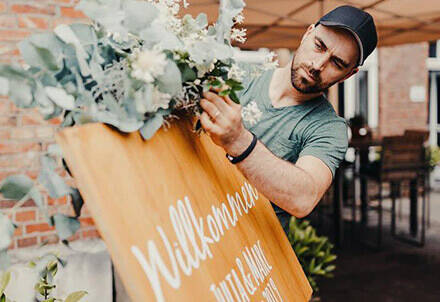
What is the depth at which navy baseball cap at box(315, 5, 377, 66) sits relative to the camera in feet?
4.12

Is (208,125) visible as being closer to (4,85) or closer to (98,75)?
(98,75)

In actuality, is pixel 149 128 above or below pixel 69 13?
below

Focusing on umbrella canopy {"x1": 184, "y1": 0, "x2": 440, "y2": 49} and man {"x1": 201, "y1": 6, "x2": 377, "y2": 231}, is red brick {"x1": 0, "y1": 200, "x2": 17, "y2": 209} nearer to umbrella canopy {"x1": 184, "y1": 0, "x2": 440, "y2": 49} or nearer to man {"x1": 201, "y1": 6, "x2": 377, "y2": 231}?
man {"x1": 201, "y1": 6, "x2": 377, "y2": 231}

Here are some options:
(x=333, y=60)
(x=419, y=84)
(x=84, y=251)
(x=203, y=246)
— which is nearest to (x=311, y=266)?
(x=84, y=251)

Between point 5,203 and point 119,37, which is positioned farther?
point 5,203

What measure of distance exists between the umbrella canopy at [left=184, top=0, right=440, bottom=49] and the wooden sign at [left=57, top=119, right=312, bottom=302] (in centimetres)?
231

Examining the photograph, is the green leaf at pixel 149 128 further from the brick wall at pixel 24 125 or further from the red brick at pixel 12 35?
the red brick at pixel 12 35

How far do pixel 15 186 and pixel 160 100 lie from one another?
267mm

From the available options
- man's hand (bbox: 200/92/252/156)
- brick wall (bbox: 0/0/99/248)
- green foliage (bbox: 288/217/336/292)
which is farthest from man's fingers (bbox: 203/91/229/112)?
green foliage (bbox: 288/217/336/292)

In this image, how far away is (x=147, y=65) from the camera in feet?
2.14

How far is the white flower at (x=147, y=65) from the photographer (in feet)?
2.13

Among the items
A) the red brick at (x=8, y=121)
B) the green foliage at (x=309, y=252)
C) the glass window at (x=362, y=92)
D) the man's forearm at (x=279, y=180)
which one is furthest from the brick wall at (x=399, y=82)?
the man's forearm at (x=279, y=180)

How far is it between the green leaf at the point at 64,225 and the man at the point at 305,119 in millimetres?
349

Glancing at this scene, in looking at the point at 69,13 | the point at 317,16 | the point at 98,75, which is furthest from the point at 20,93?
the point at 317,16
